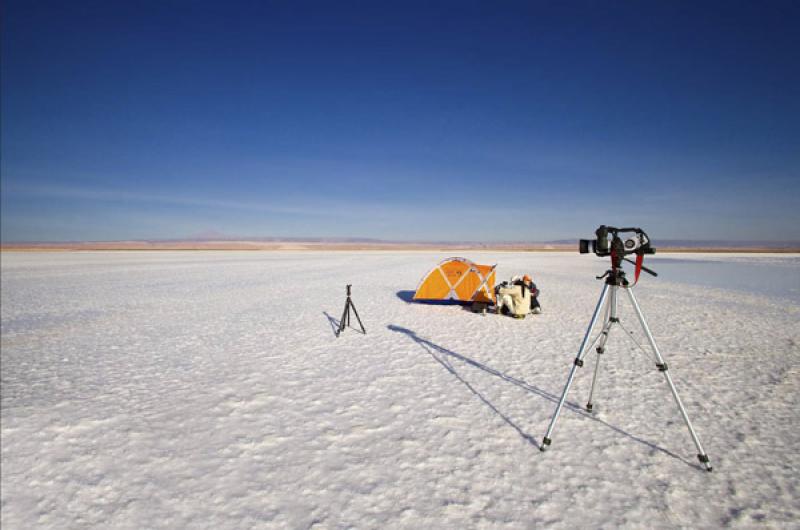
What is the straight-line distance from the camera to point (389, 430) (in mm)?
5703

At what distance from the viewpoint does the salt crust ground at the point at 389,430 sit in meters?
4.21

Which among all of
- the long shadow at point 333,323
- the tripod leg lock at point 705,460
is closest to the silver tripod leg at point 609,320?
the tripod leg lock at point 705,460

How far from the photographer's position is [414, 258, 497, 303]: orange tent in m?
14.5

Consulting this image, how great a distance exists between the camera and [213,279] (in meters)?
26.2

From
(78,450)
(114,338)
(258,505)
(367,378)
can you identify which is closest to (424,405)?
(367,378)

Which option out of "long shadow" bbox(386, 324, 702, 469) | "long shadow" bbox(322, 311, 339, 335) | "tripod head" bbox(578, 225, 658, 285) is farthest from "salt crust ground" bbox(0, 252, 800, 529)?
"tripod head" bbox(578, 225, 658, 285)

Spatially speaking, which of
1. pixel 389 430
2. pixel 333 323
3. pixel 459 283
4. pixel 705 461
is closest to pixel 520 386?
pixel 389 430

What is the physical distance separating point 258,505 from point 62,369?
296 inches

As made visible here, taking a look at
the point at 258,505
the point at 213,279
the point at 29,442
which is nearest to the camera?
the point at 258,505

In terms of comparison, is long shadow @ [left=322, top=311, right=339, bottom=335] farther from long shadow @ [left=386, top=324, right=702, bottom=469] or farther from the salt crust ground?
long shadow @ [left=386, top=324, right=702, bottom=469]

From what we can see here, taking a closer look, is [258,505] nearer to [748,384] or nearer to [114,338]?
[748,384]

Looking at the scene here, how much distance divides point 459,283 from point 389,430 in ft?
32.6

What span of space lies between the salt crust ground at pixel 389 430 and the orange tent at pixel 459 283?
308cm

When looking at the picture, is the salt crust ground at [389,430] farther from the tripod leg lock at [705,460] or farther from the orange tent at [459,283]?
the orange tent at [459,283]
